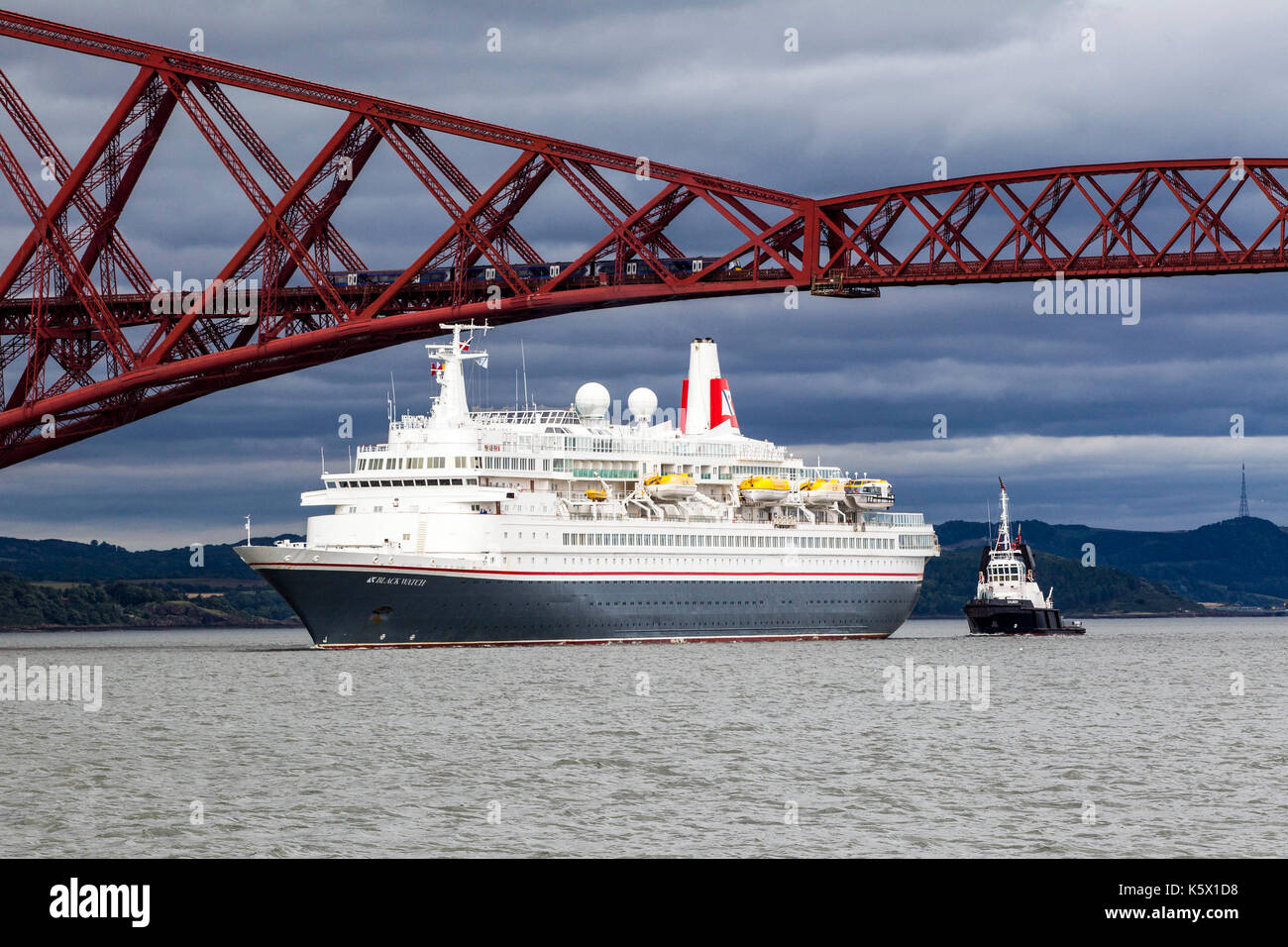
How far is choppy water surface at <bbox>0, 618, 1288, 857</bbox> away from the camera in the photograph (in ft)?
81.9

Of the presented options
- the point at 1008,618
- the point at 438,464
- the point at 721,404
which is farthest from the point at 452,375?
the point at 1008,618

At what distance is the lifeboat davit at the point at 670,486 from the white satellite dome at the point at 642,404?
6.76 m

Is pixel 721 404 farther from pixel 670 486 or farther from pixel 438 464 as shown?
pixel 438 464

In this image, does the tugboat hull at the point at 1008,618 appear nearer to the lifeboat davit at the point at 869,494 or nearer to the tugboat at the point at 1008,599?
A: the tugboat at the point at 1008,599

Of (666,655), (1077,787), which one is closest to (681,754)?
(1077,787)

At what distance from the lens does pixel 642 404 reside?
277ft

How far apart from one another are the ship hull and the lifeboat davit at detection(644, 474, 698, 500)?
13.0 feet

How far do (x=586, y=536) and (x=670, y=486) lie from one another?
6.53 meters

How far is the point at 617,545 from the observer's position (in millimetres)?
73000

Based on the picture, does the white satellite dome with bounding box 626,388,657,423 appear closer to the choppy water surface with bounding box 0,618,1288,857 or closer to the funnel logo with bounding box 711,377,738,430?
the funnel logo with bounding box 711,377,738,430
